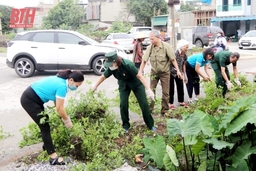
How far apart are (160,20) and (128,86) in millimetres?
32549

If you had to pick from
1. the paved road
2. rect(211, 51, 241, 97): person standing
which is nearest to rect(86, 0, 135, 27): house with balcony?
the paved road

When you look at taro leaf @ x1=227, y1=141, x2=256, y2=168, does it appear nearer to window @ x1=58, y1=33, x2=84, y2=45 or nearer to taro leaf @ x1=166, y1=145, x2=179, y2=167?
taro leaf @ x1=166, y1=145, x2=179, y2=167

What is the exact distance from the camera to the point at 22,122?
21.8 feet

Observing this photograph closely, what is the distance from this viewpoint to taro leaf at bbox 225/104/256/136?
11.7 ft

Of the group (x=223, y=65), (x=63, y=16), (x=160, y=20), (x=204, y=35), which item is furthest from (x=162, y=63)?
(x=63, y=16)

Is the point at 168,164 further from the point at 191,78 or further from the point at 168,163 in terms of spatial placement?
the point at 191,78

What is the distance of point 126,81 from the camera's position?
514 centimetres

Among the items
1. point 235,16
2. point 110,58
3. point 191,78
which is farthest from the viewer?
point 235,16

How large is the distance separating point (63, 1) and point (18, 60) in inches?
1225

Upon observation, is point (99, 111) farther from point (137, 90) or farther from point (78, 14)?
A: point (78, 14)

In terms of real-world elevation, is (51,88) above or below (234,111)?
above

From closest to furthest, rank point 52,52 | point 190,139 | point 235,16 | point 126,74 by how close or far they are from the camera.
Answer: point 190,139 → point 126,74 → point 52,52 → point 235,16

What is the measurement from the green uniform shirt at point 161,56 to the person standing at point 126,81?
1050 mm

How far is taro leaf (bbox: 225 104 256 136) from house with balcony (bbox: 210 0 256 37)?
32.0 meters
